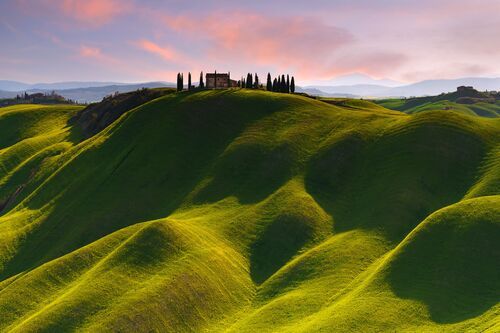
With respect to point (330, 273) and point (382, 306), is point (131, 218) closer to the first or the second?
point (330, 273)

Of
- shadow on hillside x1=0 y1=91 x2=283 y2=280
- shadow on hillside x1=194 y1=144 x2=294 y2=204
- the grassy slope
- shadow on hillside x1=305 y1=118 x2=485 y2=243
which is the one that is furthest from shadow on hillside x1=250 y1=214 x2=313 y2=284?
shadow on hillside x1=0 y1=91 x2=283 y2=280

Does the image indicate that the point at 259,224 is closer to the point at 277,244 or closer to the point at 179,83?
the point at 277,244

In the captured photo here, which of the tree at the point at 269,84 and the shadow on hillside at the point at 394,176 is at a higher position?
the tree at the point at 269,84

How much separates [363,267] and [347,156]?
121 ft

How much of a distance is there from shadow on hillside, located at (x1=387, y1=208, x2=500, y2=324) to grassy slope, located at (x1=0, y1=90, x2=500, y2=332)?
0.20 meters

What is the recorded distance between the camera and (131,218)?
94.9 metres

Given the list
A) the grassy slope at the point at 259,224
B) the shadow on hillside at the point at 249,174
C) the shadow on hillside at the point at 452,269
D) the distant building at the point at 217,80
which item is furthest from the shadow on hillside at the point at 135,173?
the shadow on hillside at the point at 452,269

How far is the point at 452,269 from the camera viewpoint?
2271 inches

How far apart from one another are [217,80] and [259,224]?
80.5 m

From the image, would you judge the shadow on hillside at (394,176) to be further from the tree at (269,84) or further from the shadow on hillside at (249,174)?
the tree at (269,84)

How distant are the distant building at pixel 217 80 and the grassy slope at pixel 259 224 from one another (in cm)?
1725

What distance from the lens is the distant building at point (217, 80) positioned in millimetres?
150125

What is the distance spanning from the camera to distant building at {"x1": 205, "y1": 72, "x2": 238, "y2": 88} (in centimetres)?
15012

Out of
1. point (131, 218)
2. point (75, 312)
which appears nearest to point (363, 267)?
point (75, 312)
